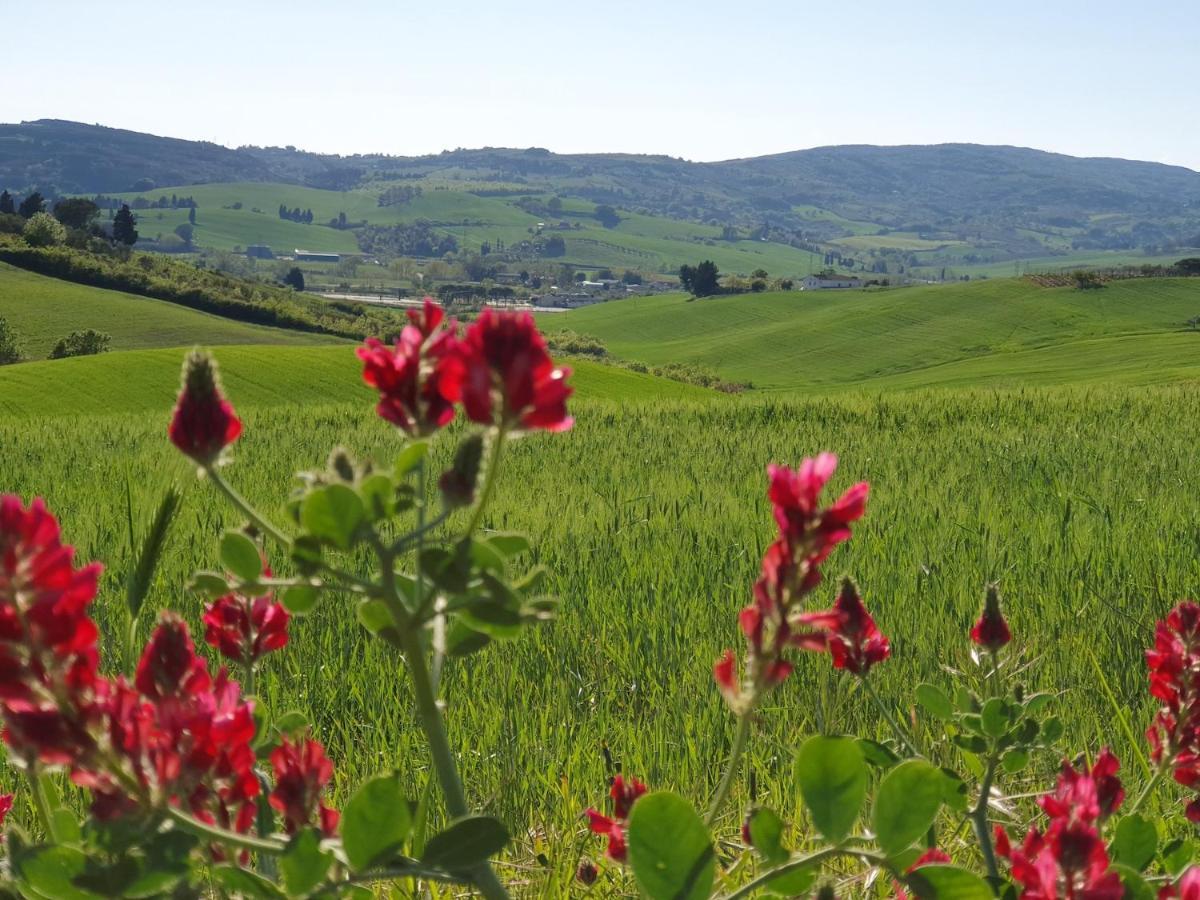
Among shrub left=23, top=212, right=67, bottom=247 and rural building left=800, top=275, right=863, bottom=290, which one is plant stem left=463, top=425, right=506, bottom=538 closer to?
shrub left=23, top=212, right=67, bottom=247

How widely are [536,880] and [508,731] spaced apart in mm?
721

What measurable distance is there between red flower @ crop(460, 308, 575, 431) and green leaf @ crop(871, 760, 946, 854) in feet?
1.27

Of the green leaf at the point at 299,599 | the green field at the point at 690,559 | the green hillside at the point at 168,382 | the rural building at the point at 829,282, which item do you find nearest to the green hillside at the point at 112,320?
the green hillside at the point at 168,382

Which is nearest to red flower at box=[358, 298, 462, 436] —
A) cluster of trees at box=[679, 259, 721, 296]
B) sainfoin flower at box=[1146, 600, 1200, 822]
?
sainfoin flower at box=[1146, 600, 1200, 822]

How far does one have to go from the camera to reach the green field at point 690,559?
8.12 feet

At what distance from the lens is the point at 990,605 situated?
4.53 ft

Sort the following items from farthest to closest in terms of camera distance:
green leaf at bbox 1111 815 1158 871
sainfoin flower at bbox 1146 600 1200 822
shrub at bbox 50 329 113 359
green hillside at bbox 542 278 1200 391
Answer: green hillside at bbox 542 278 1200 391
shrub at bbox 50 329 113 359
sainfoin flower at bbox 1146 600 1200 822
green leaf at bbox 1111 815 1158 871

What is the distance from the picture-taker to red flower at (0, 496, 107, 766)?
596 millimetres

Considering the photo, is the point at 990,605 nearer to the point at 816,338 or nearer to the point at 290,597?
the point at 290,597

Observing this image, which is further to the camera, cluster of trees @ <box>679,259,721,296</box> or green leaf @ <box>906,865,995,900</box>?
cluster of trees @ <box>679,259,721,296</box>

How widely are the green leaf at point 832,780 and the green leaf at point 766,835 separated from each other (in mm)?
37

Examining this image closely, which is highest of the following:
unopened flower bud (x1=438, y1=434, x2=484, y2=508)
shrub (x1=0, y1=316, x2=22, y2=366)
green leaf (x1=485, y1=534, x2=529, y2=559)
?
unopened flower bud (x1=438, y1=434, x2=484, y2=508)

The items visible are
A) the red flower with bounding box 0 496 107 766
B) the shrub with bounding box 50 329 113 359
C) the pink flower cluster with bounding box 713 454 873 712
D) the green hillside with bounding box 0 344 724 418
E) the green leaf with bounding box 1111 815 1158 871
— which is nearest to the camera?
the red flower with bounding box 0 496 107 766

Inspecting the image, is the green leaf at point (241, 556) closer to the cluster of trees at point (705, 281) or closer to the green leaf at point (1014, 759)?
the green leaf at point (1014, 759)
